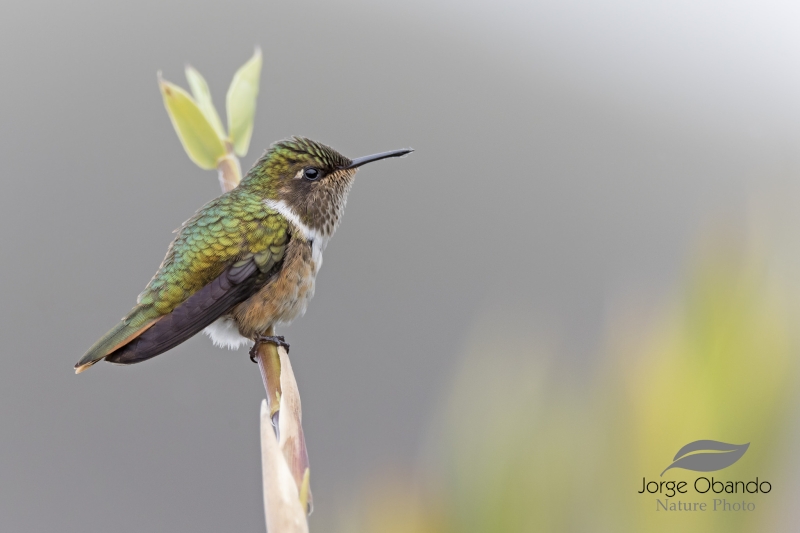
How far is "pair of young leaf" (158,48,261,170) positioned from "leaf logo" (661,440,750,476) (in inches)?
30.6

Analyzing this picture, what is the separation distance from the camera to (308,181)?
1.65 metres

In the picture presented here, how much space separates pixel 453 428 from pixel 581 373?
108 millimetres

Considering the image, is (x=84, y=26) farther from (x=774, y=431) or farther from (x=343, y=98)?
(x=774, y=431)

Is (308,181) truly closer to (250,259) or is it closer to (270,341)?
(250,259)

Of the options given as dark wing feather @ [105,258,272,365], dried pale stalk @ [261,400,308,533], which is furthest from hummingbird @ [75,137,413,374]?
dried pale stalk @ [261,400,308,533]

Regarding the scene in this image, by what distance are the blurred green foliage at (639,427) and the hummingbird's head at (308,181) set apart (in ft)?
3.82

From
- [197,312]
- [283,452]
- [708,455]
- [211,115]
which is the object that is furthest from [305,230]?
[708,455]

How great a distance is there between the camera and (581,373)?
1.77 feet

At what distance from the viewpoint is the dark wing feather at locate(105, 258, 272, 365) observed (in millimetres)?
1150

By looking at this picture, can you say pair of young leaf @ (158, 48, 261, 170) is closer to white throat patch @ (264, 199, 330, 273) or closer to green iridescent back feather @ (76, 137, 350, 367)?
green iridescent back feather @ (76, 137, 350, 367)

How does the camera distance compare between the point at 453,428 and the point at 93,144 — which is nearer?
the point at 453,428

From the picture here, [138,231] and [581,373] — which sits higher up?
[138,231]

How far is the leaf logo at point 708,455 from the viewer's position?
45cm

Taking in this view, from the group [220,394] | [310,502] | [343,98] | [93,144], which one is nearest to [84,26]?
[93,144]
